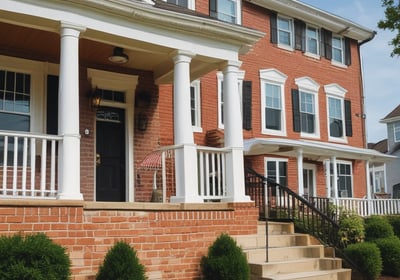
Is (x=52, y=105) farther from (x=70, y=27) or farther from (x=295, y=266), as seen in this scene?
(x=295, y=266)

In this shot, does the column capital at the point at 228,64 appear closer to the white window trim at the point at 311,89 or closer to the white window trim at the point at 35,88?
the white window trim at the point at 35,88

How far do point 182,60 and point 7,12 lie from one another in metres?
3.05

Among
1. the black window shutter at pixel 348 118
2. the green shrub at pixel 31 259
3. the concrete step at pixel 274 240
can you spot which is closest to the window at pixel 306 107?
the black window shutter at pixel 348 118

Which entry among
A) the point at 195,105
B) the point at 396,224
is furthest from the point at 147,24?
the point at 396,224

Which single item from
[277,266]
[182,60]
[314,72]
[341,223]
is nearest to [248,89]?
[314,72]

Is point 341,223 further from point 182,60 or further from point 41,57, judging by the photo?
point 41,57

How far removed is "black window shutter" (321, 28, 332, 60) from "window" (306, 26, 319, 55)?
0.29 m

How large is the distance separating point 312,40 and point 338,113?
274 cm

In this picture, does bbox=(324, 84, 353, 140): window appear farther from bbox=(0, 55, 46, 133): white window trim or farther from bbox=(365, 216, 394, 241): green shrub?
bbox=(0, 55, 46, 133): white window trim

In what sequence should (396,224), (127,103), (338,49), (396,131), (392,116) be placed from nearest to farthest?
(127,103) < (396,224) < (338,49) < (396,131) < (392,116)

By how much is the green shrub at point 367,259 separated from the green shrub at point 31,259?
20.1 ft

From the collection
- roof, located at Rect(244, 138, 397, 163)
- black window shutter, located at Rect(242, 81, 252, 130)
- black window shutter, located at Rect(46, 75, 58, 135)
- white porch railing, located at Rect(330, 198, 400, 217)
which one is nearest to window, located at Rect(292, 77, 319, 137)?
roof, located at Rect(244, 138, 397, 163)

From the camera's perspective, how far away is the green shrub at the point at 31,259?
577 centimetres

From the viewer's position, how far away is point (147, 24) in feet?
27.9
